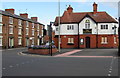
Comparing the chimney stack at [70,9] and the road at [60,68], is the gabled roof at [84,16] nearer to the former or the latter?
the chimney stack at [70,9]

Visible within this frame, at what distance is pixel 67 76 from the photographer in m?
10.0

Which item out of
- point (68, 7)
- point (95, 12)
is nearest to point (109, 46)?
point (95, 12)

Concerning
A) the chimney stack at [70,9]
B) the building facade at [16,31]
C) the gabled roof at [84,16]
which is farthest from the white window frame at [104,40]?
the building facade at [16,31]

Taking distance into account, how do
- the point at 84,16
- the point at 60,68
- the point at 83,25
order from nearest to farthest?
the point at 60,68 → the point at 84,16 → the point at 83,25

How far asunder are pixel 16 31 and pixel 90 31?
60.7 feet

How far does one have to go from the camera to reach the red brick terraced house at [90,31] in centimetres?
4394

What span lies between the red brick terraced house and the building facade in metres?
12.0

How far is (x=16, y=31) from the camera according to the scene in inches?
1994

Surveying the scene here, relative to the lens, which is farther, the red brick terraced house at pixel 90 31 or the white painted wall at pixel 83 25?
the white painted wall at pixel 83 25

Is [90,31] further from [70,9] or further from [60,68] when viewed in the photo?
[60,68]

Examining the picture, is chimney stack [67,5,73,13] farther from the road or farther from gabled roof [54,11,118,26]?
the road

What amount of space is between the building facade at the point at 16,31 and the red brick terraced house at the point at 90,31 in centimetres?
1201

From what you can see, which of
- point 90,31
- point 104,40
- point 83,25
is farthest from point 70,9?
point 104,40

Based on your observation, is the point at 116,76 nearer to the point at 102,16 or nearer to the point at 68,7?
the point at 102,16
